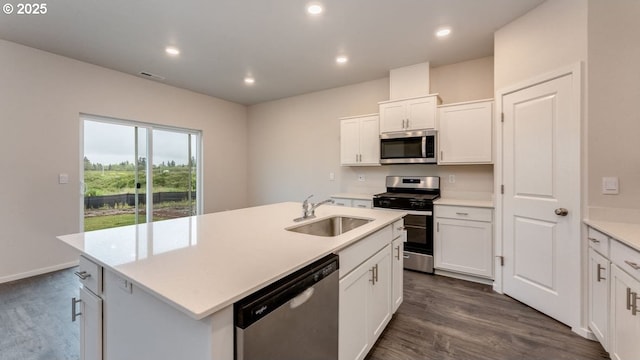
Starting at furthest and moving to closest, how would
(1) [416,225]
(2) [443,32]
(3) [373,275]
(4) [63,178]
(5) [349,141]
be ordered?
(5) [349,141]
(4) [63,178]
(1) [416,225]
(2) [443,32]
(3) [373,275]

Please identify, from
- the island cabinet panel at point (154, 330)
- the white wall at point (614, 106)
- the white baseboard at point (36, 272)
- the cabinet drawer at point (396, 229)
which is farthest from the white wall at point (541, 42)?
the white baseboard at point (36, 272)

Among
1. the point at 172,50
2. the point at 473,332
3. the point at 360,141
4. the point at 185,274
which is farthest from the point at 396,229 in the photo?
the point at 172,50

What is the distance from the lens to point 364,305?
1699 millimetres

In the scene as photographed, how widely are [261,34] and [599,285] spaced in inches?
142

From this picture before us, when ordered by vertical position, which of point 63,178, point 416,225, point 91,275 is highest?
point 63,178

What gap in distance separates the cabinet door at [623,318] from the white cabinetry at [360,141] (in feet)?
8.78

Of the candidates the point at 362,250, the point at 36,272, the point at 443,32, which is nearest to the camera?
the point at 362,250

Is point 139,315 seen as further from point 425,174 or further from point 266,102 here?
point 266,102

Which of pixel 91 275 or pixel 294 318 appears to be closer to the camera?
pixel 294 318

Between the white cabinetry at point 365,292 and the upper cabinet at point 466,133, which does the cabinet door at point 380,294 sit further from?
the upper cabinet at point 466,133

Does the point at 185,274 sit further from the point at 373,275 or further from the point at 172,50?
the point at 172,50

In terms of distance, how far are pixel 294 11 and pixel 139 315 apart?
2.56m

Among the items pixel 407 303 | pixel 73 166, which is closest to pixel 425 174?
pixel 407 303

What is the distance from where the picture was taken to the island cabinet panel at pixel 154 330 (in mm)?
819
